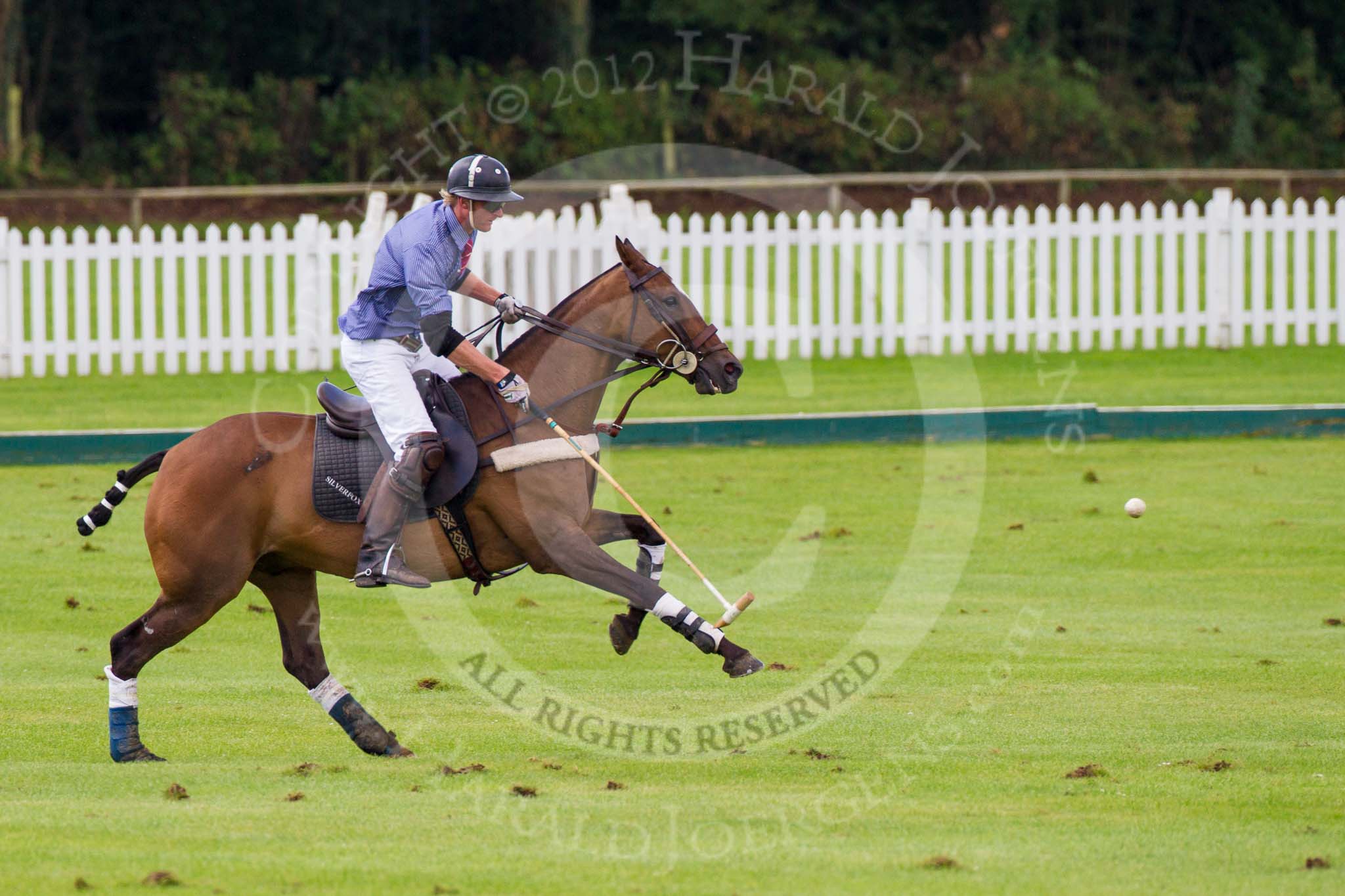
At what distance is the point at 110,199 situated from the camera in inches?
1122

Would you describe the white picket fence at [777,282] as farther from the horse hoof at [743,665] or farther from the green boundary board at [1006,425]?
the horse hoof at [743,665]

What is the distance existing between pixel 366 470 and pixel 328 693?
3.06 ft

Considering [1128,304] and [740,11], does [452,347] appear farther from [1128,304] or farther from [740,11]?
[740,11]

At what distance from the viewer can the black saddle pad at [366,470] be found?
7.71 meters

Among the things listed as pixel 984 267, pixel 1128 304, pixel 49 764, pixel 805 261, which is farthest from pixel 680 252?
pixel 49 764

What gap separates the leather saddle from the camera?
7.73 meters

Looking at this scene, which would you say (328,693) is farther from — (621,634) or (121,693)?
(621,634)

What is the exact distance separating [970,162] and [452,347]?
27170 mm

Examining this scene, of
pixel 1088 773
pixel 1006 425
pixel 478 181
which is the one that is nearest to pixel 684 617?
pixel 1088 773

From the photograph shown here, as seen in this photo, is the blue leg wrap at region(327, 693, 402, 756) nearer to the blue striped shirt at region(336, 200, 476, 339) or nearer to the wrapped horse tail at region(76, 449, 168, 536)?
the wrapped horse tail at region(76, 449, 168, 536)

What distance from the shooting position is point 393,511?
25.1 feet

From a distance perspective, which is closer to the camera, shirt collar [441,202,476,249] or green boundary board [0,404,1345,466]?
shirt collar [441,202,476,249]

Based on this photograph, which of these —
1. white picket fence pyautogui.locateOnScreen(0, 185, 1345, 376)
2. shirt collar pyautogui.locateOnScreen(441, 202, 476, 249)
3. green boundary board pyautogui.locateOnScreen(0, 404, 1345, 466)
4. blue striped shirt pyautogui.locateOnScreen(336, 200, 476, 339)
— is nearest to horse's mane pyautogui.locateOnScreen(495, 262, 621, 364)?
blue striped shirt pyautogui.locateOnScreen(336, 200, 476, 339)

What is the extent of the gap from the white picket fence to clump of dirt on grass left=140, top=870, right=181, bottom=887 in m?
12.4
